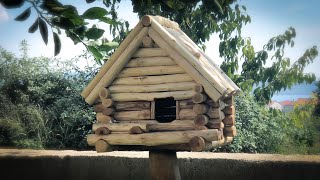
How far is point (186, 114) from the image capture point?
4.11 metres

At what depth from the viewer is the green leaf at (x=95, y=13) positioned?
1.79 meters

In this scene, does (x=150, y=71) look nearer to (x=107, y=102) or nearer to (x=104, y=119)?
(x=107, y=102)

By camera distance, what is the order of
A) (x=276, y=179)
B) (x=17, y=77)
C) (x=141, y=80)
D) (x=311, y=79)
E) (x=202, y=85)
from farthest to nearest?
(x=17, y=77) → (x=311, y=79) → (x=276, y=179) → (x=141, y=80) → (x=202, y=85)

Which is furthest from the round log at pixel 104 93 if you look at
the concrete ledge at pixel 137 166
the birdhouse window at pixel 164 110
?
the concrete ledge at pixel 137 166

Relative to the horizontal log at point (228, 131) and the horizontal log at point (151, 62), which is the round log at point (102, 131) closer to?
the horizontal log at point (151, 62)

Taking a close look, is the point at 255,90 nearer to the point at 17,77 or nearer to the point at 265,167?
the point at 265,167

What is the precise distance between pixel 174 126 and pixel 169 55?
2.19 feet

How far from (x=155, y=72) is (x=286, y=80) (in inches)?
293

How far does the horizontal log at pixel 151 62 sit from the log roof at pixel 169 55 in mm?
53

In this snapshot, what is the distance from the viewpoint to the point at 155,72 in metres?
4.25

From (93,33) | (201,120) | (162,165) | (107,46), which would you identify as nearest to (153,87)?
(201,120)

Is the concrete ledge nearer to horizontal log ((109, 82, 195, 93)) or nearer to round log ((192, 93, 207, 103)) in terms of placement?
horizontal log ((109, 82, 195, 93))

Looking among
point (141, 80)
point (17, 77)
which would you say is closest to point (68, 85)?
point (17, 77)

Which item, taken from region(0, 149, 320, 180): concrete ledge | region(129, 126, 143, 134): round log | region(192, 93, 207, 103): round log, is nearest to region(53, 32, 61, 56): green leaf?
region(192, 93, 207, 103): round log
